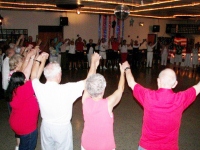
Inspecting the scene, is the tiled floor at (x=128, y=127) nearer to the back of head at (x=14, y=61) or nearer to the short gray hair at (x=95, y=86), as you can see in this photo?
the back of head at (x=14, y=61)

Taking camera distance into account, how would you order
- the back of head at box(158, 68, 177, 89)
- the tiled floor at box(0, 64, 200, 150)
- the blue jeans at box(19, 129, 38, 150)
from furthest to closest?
the tiled floor at box(0, 64, 200, 150) → the blue jeans at box(19, 129, 38, 150) → the back of head at box(158, 68, 177, 89)

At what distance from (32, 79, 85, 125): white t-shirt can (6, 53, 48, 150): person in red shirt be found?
0.70 feet

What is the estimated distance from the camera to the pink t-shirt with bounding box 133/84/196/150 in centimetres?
181

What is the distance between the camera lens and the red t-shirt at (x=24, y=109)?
7.04ft

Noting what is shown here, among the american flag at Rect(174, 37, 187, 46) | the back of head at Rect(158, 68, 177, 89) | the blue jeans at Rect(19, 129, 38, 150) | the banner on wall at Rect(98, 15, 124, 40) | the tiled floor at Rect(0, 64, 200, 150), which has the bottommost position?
the tiled floor at Rect(0, 64, 200, 150)

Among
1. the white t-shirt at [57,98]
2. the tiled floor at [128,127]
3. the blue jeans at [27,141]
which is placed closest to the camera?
the white t-shirt at [57,98]

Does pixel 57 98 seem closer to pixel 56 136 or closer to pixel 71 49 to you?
pixel 56 136

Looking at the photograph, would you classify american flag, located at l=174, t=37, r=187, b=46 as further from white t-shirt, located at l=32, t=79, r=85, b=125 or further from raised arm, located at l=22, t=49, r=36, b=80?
white t-shirt, located at l=32, t=79, r=85, b=125

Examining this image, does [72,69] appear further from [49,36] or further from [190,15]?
[190,15]

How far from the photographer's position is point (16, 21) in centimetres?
1030

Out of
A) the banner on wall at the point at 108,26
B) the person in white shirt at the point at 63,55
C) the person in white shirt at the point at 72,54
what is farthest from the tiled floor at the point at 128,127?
the banner on wall at the point at 108,26

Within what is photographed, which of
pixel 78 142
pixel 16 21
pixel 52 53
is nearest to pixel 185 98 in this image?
pixel 78 142

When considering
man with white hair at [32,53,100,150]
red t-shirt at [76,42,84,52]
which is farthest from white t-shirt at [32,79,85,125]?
red t-shirt at [76,42,84,52]

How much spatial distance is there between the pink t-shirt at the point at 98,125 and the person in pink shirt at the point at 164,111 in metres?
0.37
